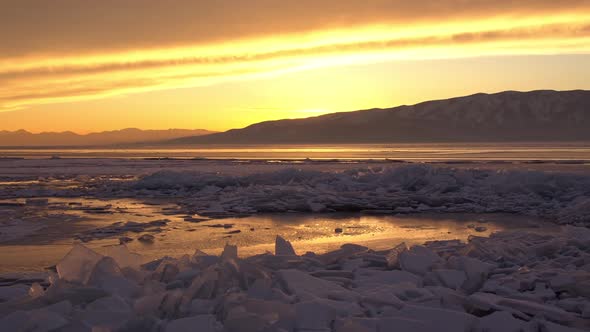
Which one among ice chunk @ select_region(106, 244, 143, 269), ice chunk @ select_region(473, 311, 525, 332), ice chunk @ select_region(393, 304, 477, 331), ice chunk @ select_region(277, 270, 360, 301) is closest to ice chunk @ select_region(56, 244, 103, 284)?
ice chunk @ select_region(106, 244, 143, 269)

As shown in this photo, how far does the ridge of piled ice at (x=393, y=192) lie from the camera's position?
921 centimetres

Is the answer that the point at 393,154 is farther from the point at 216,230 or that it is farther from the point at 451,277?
the point at 451,277

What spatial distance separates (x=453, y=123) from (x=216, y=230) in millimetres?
127599

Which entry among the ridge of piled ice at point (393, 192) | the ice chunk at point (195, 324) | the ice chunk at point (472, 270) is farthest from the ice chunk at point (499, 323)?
the ridge of piled ice at point (393, 192)

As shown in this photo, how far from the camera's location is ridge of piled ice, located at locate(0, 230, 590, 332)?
10.0ft

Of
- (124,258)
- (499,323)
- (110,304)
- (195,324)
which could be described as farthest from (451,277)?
(124,258)

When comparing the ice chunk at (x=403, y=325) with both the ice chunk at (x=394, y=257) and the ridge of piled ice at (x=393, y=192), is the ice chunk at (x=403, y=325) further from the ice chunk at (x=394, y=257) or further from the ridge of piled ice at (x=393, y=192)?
the ridge of piled ice at (x=393, y=192)

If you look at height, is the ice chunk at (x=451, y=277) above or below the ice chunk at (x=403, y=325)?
above

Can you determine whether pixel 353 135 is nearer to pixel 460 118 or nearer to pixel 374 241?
pixel 460 118

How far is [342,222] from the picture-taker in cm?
789

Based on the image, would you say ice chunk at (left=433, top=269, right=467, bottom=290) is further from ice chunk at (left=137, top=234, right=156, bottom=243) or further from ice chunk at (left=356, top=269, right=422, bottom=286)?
ice chunk at (left=137, top=234, right=156, bottom=243)

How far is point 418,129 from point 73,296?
129 metres

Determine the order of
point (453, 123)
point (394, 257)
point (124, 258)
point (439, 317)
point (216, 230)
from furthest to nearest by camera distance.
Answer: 1. point (453, 123)
2. point (216, 230)
3. point (394, 257)
4. point (124, 258)
5. point (439, 317)

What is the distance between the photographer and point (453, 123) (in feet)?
421
